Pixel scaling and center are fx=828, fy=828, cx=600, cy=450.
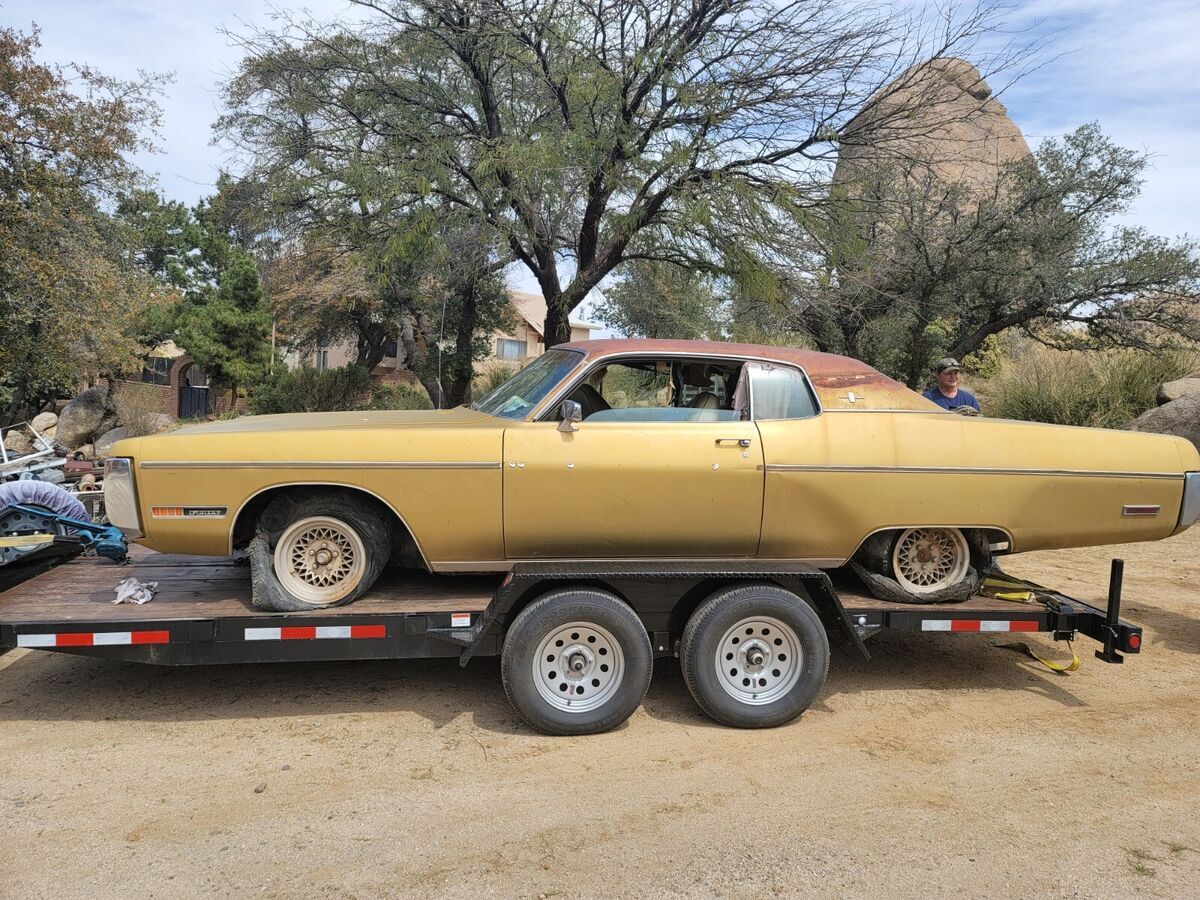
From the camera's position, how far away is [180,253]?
36125 millimetres

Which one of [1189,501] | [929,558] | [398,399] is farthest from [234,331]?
[1189,501]

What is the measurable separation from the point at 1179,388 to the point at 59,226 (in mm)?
17848

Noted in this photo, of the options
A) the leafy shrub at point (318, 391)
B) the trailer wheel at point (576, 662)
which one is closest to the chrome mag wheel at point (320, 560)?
the trailer wheel at point (576, 662)

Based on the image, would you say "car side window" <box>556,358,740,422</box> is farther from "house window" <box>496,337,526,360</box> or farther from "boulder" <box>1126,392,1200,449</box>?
"house window" <box>496,337,526,360</box>

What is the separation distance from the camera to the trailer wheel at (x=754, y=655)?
4172 mm

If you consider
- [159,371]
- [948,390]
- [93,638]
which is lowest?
[93,638]

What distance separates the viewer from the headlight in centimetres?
414

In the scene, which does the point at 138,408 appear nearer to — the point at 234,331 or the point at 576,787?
the point at 234,331

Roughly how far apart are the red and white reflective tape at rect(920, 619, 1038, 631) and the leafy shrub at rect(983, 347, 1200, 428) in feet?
31.5

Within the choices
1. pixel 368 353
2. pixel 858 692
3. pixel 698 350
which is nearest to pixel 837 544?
pixel 858 692

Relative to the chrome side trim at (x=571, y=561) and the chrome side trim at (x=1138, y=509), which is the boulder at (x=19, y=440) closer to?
→ the chrome side trim at (x=571, y=561)

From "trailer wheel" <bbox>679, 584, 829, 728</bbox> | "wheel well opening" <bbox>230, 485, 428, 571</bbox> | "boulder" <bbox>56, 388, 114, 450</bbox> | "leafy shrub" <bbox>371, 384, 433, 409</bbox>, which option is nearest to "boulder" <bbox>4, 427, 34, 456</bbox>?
"boulder" <bbox>56, 388, 114, 450</bbox>

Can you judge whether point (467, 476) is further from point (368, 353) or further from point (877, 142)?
point (368, 353)

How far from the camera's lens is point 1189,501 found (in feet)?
15.3
